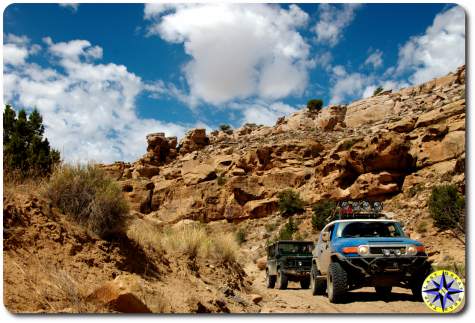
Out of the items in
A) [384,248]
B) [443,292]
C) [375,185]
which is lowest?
[443,292]

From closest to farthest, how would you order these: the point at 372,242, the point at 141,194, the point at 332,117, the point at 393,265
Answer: the point at 393,265
the point at 372,242
the point at 141,194
the point at 332,117

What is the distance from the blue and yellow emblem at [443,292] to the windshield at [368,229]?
230cm

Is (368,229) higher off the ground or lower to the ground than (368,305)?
higher

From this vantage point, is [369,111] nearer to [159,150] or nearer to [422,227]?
[159,150]

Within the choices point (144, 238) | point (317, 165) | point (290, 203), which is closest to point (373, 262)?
point (144, 238)

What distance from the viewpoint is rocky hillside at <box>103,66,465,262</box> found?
3200 cm

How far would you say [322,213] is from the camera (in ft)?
114

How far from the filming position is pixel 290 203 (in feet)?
128

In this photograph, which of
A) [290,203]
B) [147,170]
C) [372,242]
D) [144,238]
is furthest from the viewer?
[147,170]

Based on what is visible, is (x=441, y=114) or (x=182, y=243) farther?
(x=441, y=114)

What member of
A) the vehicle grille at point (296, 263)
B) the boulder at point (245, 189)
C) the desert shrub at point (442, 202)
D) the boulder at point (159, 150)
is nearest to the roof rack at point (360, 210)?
the vehicle grille at point (296, 263)

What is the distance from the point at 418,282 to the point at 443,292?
883mm

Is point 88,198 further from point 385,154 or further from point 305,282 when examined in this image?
point 385,154

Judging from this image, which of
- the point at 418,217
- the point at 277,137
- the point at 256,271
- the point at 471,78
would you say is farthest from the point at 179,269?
the point at 277,137
